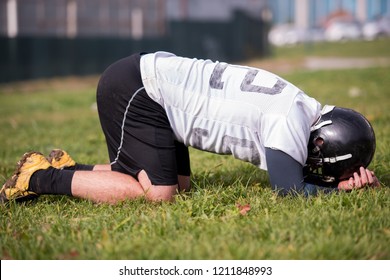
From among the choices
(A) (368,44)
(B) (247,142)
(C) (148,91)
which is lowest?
(A) (368,44)

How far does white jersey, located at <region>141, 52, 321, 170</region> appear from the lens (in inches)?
158

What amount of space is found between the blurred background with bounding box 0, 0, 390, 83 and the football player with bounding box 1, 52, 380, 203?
16725 mm

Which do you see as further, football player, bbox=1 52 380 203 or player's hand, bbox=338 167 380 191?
player's hand, bbox=338 167 380 191

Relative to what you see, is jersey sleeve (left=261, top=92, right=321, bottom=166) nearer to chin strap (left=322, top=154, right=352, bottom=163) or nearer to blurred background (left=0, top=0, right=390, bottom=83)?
chin strap (left=322, top=154, right=352, bottom=163)

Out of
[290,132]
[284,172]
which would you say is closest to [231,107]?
[290,132]

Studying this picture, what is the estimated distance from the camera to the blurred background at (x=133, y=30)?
21703 millimetres

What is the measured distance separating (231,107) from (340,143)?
718 mm

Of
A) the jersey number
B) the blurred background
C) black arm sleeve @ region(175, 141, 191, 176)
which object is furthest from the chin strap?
the blurred background

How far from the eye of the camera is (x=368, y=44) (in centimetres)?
3422

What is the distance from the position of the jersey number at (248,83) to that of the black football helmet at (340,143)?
0.37 m
